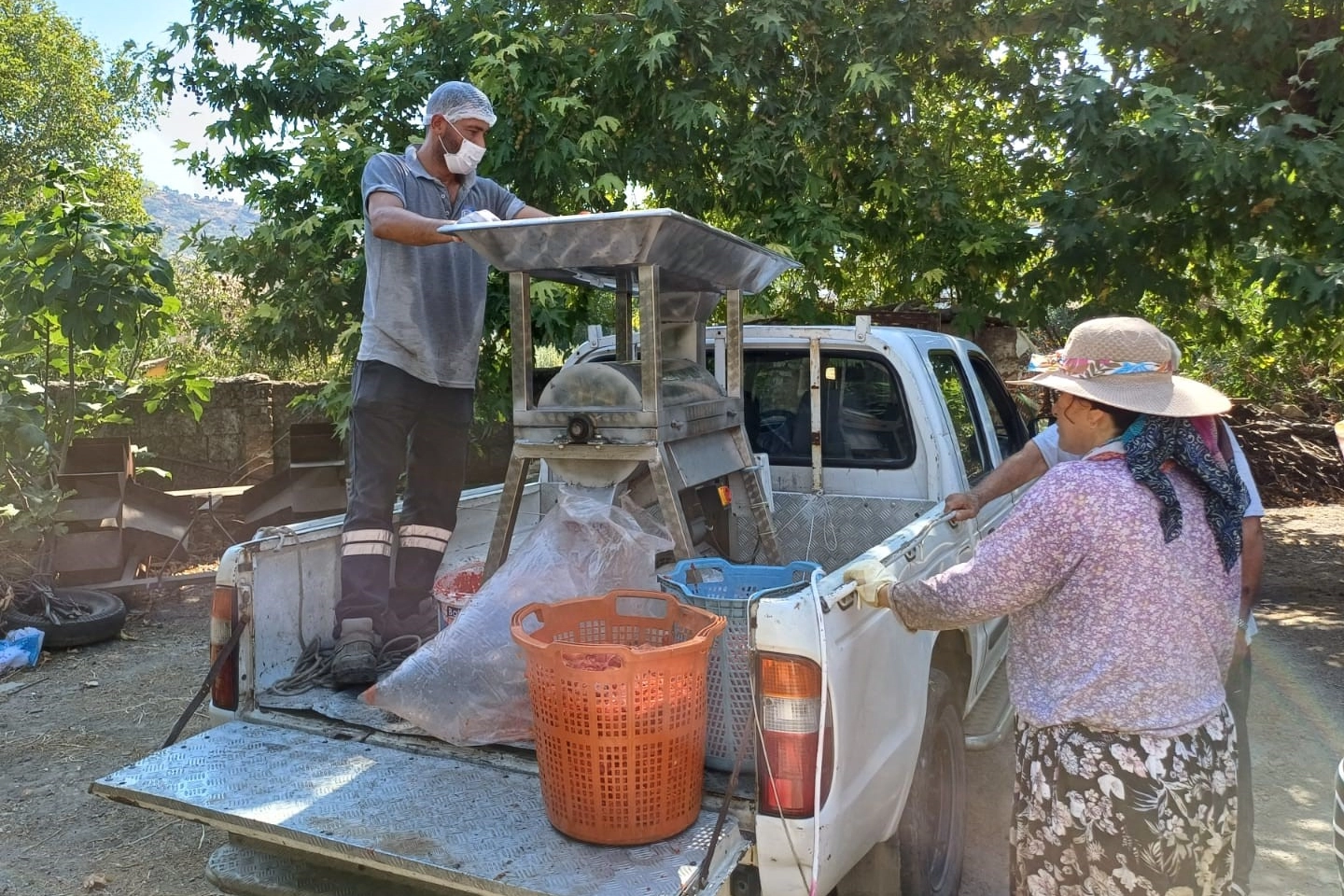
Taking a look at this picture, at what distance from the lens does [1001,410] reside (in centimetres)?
501

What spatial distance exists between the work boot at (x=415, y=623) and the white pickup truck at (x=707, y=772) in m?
0.21

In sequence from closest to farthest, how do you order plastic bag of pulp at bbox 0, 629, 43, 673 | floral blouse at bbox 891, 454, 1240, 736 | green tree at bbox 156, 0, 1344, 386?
floral blouse at bbox 891, 454, 1240, 736 → plastic bag of pulp at bbox 0, 629, 43, 673 → green tree at bbox 156, 0, 1344, 386

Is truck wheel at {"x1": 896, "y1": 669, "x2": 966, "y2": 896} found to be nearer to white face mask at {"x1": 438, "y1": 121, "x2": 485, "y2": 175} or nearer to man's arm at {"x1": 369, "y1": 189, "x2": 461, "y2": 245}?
man's arm at {"x1": 369, "y1": 189, "x2": 461, "y2": 245}

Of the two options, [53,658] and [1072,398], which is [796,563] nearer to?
[1072,398]

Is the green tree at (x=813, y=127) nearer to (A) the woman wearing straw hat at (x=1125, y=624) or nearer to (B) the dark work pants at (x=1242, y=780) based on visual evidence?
(B) the dark work pants at (x=1242, y=780)

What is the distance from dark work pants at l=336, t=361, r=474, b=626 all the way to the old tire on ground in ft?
5.62

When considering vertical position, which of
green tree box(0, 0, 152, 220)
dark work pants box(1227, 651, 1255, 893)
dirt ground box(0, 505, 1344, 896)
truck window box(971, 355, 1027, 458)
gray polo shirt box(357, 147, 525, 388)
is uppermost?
green tree box(0, 0, 152, 220)

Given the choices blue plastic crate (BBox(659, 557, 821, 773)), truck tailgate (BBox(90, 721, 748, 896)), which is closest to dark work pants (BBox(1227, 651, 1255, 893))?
blue plastic crate (BBox(659, 557, 821, 773))

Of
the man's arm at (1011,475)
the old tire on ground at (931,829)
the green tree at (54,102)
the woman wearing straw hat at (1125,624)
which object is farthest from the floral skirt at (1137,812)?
the green tree at (54,102)

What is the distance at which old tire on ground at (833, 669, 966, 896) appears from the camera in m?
2.73

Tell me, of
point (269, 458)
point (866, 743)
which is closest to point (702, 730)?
point (866, 743)

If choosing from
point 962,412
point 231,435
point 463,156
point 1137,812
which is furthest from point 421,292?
point 231,435

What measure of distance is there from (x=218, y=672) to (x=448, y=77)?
223 inches

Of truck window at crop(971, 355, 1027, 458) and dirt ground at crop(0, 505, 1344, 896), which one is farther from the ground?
truck window at crop(971, 355, 1027, 458)
